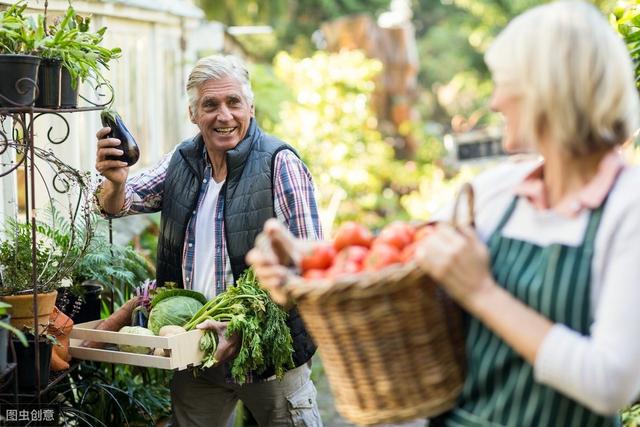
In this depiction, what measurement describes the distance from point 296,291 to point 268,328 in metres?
1.60

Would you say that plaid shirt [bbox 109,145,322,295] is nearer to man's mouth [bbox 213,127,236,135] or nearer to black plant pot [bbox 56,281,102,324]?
man's mouth [bbox 213,127,236,135]

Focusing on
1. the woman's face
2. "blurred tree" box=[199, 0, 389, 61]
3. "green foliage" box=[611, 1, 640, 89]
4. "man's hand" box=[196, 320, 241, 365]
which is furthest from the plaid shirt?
"blurred tree" box=[199, 0, 389, 61]

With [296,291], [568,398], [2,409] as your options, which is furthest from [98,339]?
[568,398]

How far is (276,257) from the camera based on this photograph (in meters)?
2.09

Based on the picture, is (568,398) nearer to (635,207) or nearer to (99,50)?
(635,207)

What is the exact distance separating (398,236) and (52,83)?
1682mm

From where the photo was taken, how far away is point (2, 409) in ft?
11.1

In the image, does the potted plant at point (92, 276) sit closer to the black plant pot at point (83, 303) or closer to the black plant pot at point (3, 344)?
the black plant pot at point (83, 303)

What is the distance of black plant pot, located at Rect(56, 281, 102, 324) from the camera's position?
387cm

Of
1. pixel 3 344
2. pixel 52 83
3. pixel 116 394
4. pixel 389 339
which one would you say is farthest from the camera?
pixel 116 394

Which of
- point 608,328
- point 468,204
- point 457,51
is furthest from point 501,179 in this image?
point 457,51

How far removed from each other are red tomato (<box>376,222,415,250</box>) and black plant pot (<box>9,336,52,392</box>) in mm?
1708

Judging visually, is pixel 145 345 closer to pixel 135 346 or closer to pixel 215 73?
pixel 135 346

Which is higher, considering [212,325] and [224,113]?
[224,113]
